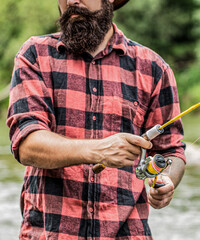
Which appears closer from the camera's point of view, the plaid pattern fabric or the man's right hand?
the man's right hand

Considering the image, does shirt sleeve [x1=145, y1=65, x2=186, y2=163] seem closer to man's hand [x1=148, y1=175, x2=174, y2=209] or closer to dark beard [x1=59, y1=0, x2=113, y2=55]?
man's hand [x1=148, y1=175, x2=174, y2=209]

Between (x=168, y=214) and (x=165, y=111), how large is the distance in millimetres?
5433

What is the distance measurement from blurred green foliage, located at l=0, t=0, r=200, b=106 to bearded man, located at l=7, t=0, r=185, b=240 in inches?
791

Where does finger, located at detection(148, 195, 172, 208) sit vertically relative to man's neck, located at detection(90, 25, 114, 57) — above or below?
below

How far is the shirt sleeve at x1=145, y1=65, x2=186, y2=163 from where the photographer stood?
8.36ft

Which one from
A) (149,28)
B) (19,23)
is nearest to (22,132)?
(19,23)

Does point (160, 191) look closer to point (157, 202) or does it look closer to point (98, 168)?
point (157, 202)

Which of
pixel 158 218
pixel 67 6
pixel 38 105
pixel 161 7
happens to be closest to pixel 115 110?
pixel 38 105

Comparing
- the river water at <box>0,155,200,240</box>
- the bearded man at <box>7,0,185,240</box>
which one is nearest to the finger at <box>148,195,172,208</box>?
the bearded man at <box>7,0,185,240</box>

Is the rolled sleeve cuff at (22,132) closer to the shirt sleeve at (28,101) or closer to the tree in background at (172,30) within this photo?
the shirt sleeve at (28,101)

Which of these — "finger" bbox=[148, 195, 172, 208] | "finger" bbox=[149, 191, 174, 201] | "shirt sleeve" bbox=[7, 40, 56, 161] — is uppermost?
"shirt sleeve" bbox=[7, 40, 56, 161]

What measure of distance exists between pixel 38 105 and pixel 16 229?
5082 millimetres

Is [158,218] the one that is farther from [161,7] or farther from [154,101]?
[161,7]

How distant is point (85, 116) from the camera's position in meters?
2.35
